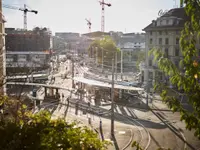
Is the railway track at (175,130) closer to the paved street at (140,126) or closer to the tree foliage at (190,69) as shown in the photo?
the paved street at (140,126)

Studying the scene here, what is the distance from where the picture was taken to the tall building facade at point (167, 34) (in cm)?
3862

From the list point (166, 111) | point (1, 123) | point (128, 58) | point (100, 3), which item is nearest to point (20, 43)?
point (128, 58)

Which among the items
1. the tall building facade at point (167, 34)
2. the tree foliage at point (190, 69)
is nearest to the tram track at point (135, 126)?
the tree foliage at point (190, 69)

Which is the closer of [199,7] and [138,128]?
[199,7]

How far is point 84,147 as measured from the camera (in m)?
4.64

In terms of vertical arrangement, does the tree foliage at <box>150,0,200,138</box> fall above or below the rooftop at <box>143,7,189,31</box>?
below

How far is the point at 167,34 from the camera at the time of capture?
40.1 metres

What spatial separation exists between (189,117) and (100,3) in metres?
116

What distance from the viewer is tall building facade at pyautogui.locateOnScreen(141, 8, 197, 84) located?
38.6m

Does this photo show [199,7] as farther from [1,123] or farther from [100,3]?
[100,3]

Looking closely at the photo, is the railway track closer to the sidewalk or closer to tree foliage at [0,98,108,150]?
the sidewalk

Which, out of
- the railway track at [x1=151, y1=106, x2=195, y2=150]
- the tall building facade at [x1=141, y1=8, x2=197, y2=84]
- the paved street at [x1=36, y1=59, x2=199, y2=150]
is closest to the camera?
the railway track at [x1=151, y1=106, x2=195, y2=150]

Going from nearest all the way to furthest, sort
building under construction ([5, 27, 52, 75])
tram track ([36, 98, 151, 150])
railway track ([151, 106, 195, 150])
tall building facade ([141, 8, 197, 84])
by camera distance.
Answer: railway track ([151, 106, 195, 150])
tram track ([36, 98, 151, 150])
tall building facade ([141, 8, 197, 84])
building under construction ([5, 27, 52, 75])

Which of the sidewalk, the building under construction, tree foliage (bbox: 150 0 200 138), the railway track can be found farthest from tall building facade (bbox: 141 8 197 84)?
the building under construction
